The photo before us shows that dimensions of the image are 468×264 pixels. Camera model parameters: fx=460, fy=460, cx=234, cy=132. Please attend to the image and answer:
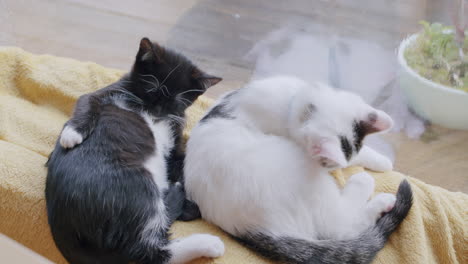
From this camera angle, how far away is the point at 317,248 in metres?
1.08

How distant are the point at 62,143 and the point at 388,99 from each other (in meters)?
1.28

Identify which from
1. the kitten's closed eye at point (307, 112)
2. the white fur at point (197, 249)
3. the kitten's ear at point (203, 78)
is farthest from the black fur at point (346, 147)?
the kitten's ear at point (203, 78)

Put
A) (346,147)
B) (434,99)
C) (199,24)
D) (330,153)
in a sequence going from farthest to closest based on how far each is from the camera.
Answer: (199,24), (434,99), (346,147), (330,153)

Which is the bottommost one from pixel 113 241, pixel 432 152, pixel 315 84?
pixel 432 152

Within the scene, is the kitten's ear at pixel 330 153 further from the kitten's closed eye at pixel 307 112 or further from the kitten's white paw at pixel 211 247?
the kitten's white paw at pixel 211 247

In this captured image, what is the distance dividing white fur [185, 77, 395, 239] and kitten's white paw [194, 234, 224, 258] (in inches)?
2.4

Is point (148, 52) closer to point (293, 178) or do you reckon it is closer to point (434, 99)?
point (293, 178)

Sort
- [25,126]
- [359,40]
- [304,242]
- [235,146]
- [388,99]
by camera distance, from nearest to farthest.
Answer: [304,242], [235,146], [25,126], [388,99], [359,40]

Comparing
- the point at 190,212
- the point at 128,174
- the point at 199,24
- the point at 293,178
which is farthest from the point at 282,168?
the point at 199,24

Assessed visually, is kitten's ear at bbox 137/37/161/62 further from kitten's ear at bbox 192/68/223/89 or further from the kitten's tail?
the kitten's tail

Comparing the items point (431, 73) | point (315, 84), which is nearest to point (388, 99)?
point (431, 73)

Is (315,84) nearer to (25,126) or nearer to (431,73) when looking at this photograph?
(431,73)

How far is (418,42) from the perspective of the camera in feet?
6.20

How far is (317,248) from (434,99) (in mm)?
964
